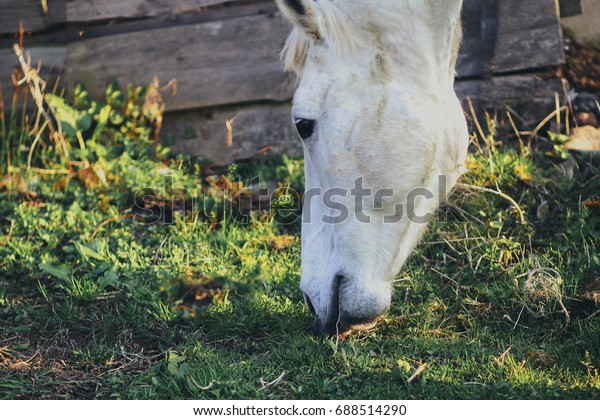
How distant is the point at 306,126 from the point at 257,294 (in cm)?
117

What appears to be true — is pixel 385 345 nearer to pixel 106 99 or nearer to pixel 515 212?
pixel 515 212

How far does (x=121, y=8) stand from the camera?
512 centimetres

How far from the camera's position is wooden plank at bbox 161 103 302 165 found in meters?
4.99

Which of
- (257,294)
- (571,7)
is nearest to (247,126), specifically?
(257,294)

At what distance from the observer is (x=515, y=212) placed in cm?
397

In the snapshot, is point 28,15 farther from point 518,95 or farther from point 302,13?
point 518,95

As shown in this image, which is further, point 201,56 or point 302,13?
point 201,56

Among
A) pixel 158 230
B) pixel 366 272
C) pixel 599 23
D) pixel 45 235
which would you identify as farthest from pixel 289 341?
pixel 599 23

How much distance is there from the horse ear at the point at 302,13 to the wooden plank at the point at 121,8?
2.72m

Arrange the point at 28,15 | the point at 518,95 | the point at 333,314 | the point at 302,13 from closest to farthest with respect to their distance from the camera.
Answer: the point at 302,13 < the point at 333,314 < the point at 518,95 < the point at 28,15

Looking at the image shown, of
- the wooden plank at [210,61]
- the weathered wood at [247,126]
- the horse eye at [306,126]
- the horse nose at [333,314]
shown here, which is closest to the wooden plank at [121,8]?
the wooden plank at [210,61]

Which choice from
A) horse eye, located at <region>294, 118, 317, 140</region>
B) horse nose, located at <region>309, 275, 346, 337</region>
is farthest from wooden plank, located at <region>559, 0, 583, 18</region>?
horse nose, located at <region>309, 275, 346, 337</region>

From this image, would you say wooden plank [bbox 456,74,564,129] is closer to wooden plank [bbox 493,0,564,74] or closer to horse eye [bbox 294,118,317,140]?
wooden plank [bbox 493,0,564,74]
